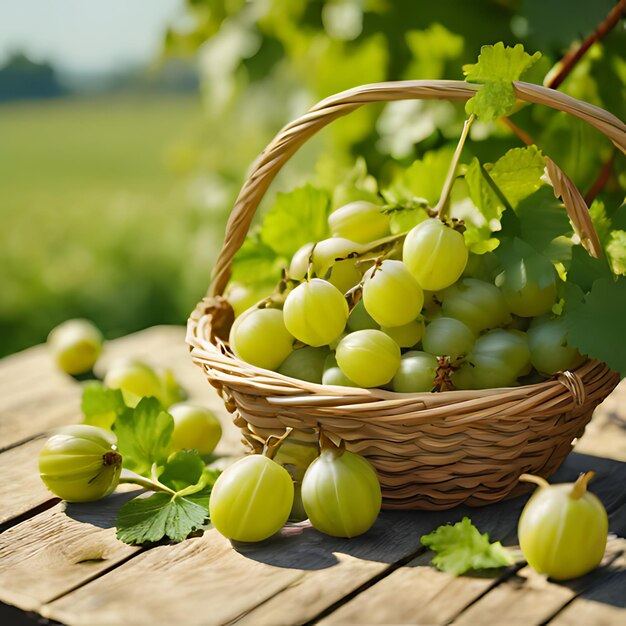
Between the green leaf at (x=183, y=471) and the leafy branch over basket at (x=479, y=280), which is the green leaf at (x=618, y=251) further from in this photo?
the green leaf at (x=183, y=471)

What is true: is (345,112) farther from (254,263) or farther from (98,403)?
(98,403)

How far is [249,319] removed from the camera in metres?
0.90

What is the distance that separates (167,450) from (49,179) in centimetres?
351

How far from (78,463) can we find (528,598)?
1.54 feet

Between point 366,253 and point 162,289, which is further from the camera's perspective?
point 162,289

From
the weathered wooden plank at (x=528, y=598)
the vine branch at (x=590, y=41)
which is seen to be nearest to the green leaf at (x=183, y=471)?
the weathered wooden plank at (x=528, y=598)

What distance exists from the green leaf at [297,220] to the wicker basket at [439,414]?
0.15 meters

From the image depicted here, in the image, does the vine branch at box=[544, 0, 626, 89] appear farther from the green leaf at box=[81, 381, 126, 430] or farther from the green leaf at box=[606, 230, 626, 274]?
the green leaf at box=[81, 381, 126, 430]

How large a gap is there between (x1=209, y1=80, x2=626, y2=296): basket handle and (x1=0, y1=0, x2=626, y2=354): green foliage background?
0.07 meters

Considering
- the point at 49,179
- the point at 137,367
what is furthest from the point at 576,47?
the point at 49,179

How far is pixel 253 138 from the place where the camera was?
2.42m

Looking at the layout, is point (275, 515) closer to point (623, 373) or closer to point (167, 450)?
point (167, 450)

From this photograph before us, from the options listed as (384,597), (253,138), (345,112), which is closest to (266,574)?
(384,597)

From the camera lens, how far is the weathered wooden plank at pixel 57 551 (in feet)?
2.53
